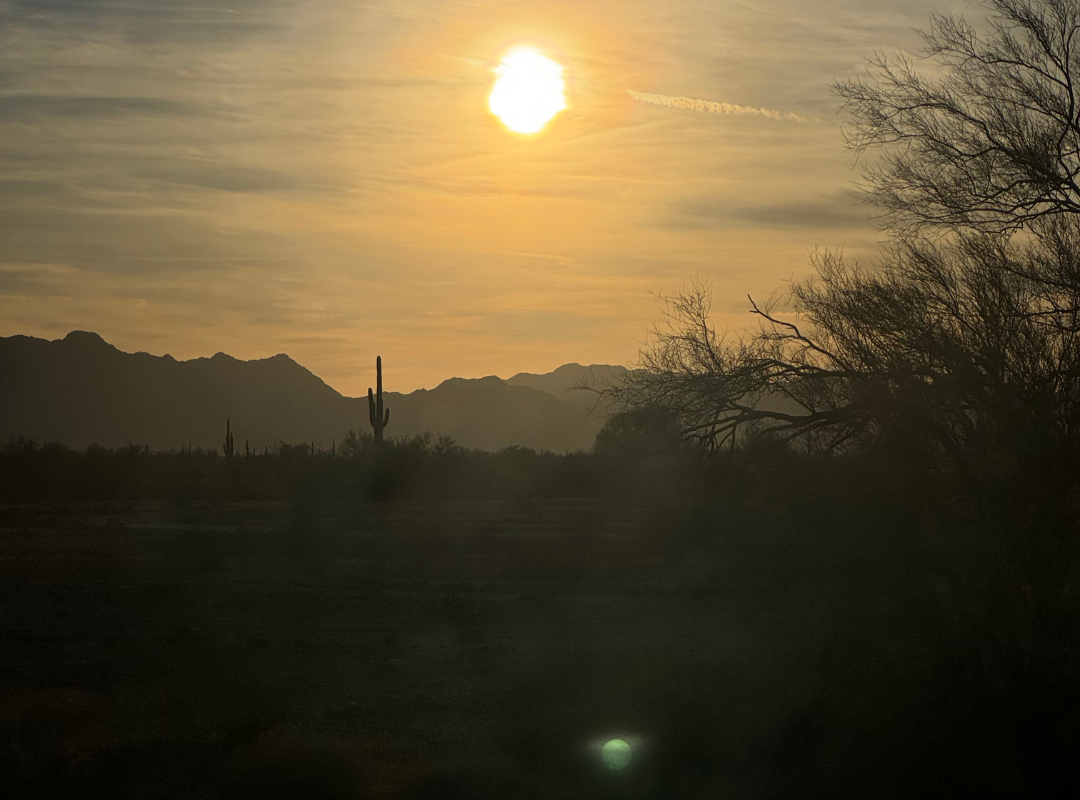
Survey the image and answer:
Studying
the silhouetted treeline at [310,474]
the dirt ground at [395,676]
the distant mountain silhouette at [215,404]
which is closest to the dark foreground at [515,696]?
the dirt ground at [395,676]

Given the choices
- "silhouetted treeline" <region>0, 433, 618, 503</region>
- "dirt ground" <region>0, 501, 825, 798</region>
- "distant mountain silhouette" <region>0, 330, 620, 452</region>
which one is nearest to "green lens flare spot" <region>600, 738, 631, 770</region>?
"dirt ground" <region>0, 501, 825, 798</region>

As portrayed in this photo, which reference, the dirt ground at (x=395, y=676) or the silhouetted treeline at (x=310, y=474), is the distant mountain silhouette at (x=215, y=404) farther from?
the dirt ground at (x=395, y=676)

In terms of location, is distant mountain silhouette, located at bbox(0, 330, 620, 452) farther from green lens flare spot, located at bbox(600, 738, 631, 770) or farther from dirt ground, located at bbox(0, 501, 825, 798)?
green lens flare spot, located at bbox(600, 738, 631, 770)

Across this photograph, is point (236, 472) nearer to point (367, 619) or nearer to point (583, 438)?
point (367, 619)

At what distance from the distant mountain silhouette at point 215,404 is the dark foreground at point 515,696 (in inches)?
4871

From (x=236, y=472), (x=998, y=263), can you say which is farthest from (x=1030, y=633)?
(x=236, y=472)

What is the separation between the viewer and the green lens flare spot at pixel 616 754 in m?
10.7

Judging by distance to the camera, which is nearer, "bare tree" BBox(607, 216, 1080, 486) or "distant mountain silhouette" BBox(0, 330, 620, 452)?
"bare tree" BBox(607, 216, 1080, 486)

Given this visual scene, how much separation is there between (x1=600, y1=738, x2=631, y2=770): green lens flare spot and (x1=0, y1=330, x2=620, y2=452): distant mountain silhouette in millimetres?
131493

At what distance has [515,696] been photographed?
13453 mm

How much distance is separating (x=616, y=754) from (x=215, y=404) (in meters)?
170

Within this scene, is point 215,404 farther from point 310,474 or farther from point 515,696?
point 515,696

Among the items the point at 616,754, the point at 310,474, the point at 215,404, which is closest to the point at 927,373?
the point at 616,754

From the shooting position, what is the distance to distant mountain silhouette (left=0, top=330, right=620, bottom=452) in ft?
507
